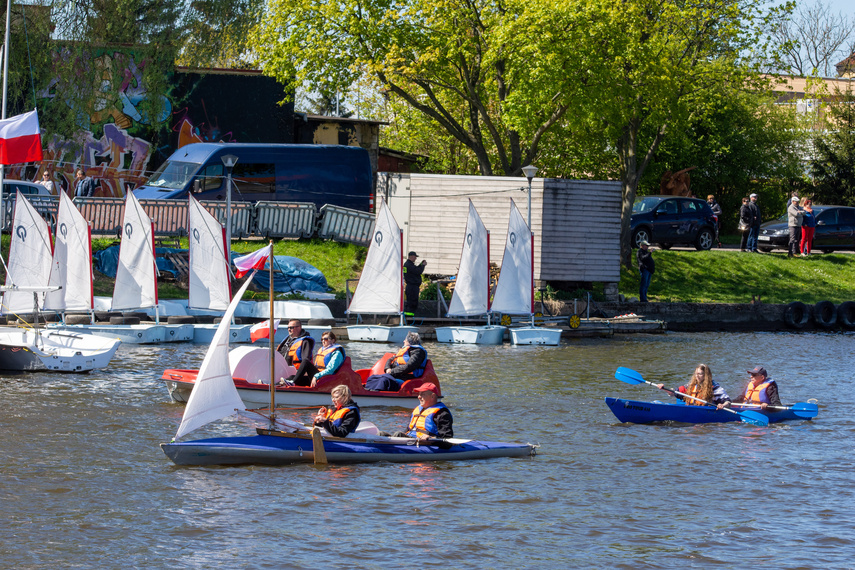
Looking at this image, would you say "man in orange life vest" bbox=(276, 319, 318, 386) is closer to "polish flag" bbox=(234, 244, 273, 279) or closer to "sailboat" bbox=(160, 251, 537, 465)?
"sailboat" bbox=(160, 251, 537, 465)

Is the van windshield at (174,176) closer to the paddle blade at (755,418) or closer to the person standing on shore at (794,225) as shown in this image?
the paddle blade at (755,418)

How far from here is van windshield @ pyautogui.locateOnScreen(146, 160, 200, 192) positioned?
3316 cm

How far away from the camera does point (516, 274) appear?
28344 millimetres

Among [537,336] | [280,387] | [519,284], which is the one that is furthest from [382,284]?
[280,387]

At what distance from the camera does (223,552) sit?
34.6 ft

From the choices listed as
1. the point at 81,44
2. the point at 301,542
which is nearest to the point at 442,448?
the point at 301,542

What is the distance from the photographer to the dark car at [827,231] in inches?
1529

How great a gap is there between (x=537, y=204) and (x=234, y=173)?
400 inches

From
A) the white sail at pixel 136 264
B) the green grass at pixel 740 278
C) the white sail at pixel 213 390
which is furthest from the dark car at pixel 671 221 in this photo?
the white sail at pixel 213 390

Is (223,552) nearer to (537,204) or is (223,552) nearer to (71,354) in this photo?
(71,354)

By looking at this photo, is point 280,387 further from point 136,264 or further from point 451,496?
point 136,264

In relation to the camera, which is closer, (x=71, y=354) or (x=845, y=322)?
Answer: (x=71, y=354)

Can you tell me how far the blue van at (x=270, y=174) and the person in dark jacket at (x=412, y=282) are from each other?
6891 mm

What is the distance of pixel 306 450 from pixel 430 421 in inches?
73.5
